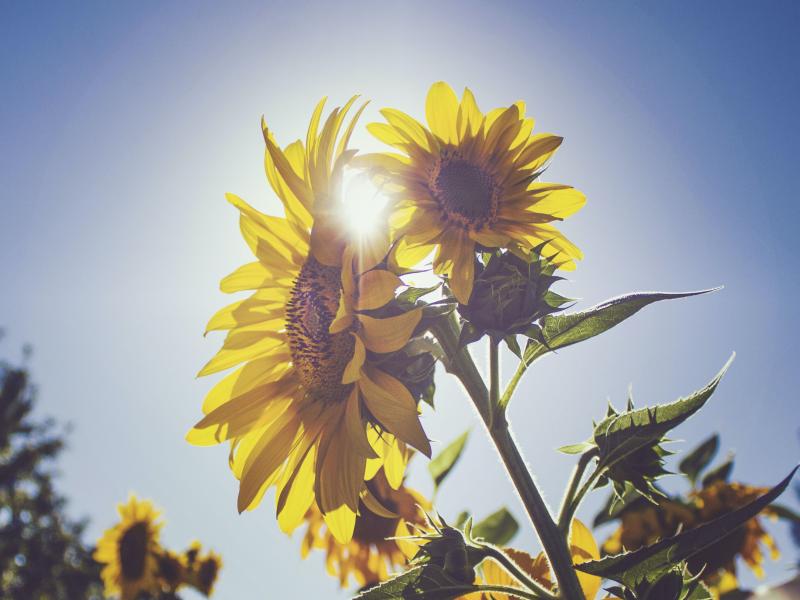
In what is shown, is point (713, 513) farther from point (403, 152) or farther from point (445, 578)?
point (403, 152)

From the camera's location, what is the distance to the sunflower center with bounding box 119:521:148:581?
5176 millimetres

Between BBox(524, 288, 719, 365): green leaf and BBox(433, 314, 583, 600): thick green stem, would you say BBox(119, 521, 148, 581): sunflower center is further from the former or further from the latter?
BBox(524, 288, 719, 365): green leaf

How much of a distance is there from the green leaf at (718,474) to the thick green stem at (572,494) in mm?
1991

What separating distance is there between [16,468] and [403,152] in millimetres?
29395

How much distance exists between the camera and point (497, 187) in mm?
1779

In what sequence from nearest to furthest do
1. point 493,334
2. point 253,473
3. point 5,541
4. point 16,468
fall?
point 493,334, point 253,473, point 5,541, point 16,468

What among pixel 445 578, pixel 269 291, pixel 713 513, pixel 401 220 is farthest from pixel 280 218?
pixel 713 513

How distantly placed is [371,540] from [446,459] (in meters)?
1.44

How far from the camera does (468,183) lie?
1.80 metres

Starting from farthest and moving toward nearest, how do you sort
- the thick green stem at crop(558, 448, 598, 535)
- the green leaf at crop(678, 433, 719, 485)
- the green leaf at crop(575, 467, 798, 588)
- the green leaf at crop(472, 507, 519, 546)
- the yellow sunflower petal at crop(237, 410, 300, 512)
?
1. the green leaf at crop(678, 433, 719, 485)
2. the green leaf at crop(472, 507, 519, 546)
3. the yellow sunflower petal at crop(237, 410, 300, 512)
4. the thick green stem at crop(558, 448, 598, 535)
5. the green leaf at crop(575, 467, 798, 588)

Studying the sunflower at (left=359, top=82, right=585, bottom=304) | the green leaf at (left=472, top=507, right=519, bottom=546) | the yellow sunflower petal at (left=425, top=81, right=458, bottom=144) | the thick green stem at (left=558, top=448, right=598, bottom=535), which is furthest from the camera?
the green leaf at (left=472, top=507, right=519, bottom=546)

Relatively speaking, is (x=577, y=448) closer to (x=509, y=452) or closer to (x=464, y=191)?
(x=509, y=452)

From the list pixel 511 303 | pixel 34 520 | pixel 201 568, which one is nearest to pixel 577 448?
pixel 511 303

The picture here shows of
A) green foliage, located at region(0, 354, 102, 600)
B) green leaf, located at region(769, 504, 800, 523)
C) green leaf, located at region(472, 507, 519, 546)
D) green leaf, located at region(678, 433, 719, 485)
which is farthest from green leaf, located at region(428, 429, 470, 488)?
green foliage, located at region(0, 354, 102, 600)
